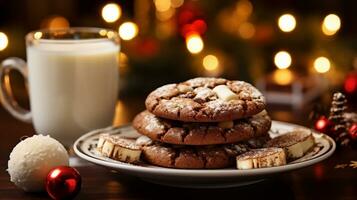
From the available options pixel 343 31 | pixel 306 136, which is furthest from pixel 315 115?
pixel 343 31

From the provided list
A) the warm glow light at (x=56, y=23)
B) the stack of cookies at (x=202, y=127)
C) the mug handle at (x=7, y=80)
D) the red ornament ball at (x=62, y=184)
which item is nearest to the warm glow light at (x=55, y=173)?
the red ornament ball at (x=62, y=184)

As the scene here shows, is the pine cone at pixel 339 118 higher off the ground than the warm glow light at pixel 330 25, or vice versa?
the pine cone at pixel 339 118

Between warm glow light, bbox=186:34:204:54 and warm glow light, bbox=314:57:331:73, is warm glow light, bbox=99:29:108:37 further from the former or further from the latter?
warm glow light, bbox=314:57:331:73

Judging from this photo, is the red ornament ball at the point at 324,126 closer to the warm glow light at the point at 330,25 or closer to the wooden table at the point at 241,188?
the wooden table at the point at 241,188

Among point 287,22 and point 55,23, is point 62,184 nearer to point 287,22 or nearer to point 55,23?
point 287,22

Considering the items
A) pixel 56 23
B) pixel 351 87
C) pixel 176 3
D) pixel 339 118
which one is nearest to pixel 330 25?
pixel 176 3

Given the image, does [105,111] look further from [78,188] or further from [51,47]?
[78,188]
